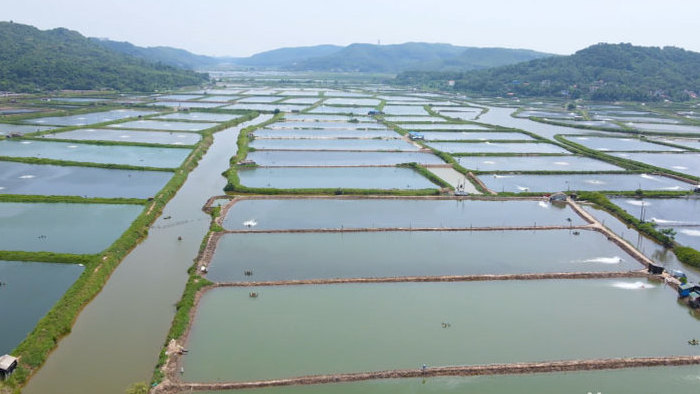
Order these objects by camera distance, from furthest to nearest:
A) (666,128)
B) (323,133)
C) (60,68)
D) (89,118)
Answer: (60,68), (666,128), (89,118), (323,133)

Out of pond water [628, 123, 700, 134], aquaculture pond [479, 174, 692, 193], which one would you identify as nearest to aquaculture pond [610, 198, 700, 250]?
aquaculture pond [479, 174, 692, 193]

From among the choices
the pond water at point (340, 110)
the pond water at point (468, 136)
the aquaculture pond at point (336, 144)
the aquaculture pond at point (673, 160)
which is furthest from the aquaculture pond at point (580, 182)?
the pond water at point (340, 110)

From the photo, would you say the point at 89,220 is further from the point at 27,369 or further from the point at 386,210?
the point at 386,210

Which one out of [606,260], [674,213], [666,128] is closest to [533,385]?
[606,260]

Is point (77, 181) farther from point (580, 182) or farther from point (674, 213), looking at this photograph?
point (674, 213)

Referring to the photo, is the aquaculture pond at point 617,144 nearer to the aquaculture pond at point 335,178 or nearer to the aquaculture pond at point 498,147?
the aquaculture pond at point 498,147

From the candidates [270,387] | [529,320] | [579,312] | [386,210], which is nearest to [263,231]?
[386,210]
